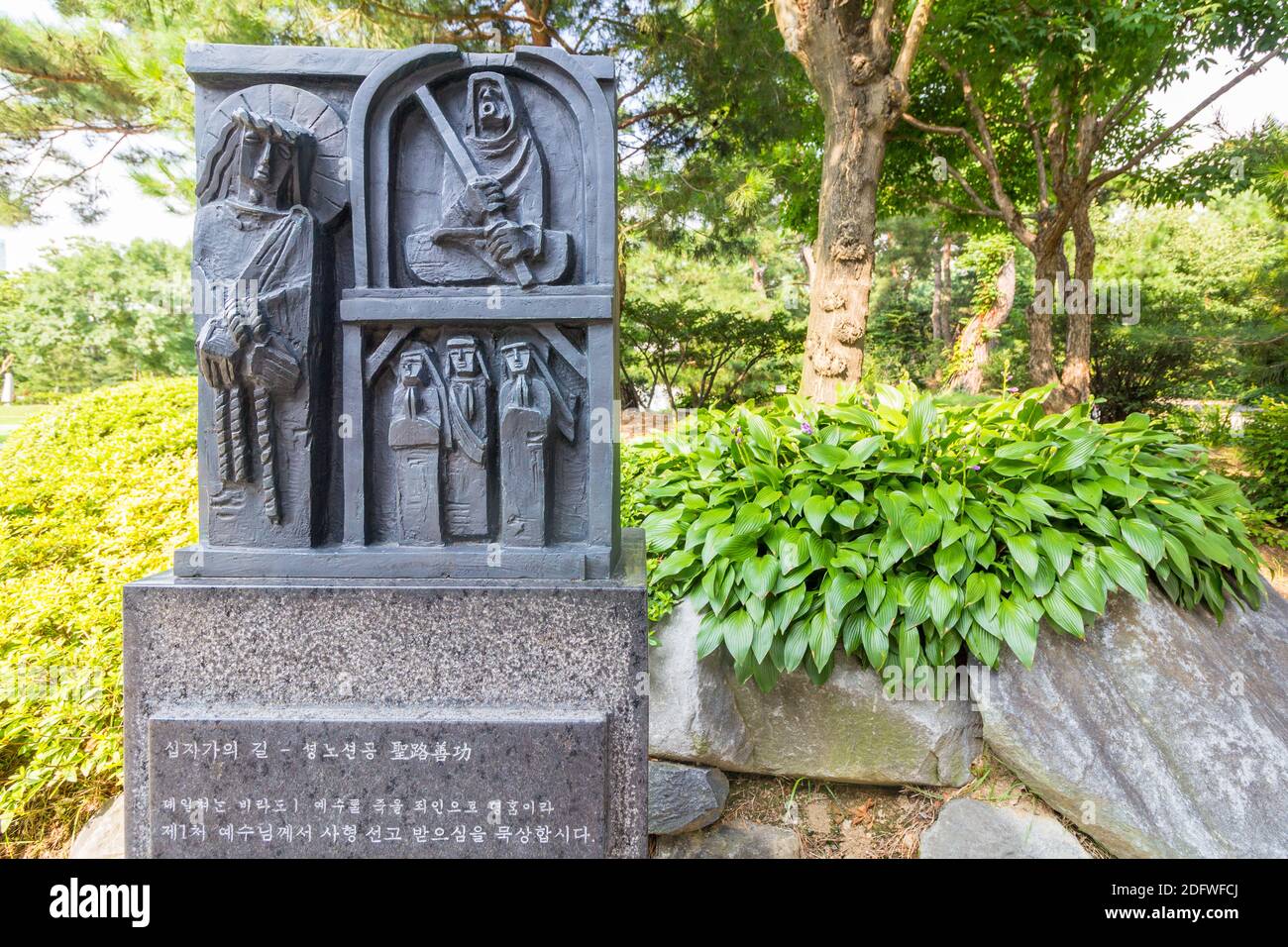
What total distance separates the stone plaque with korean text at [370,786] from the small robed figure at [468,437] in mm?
616

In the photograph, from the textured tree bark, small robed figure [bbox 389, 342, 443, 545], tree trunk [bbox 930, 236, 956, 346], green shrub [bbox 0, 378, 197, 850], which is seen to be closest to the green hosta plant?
small robed figure [bbox 389, 342, 443, 545]

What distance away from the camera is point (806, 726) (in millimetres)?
2703

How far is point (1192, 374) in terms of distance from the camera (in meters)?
10.2

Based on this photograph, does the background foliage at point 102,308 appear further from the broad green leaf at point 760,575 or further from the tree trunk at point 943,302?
the tree trunk at point 943,302

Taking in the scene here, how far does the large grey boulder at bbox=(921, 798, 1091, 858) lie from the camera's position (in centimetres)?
249

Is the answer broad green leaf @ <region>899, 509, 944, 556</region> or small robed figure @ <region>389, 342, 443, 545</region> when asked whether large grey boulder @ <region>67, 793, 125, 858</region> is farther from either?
broad green leaf @ <region>899, 509, 944, 556</region>

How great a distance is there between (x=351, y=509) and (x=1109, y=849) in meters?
3.00

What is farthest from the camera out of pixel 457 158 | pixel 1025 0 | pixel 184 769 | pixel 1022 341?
pixel 1022 341

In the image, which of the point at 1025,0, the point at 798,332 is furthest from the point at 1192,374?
the point at 1025,0

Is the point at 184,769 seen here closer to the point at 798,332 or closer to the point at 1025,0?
the point at 1025,0

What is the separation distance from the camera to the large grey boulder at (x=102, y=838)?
249 cm

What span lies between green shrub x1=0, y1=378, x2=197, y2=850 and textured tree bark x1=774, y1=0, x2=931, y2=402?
14.9 ft

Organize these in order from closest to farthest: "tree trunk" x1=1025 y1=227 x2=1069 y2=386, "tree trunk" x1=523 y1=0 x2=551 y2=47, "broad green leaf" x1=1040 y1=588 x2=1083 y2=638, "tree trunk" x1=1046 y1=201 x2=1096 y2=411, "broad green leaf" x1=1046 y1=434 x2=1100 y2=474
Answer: "broad green leaf" x1=1040 y1=588 x2=1083 y2=638 < "broad green leaf" x1=1046 y1=434 x2=1100 y2=474 < "tree trunk" x1=523 y1=0 x2=551 y2=47 < "tree trunk" x1=1025 y1=227 x2=1069 y2=386 < "tree trunk" x1=1046 y1=201 x2=1096 y2=411

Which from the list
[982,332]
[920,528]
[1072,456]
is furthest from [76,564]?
[982,332]
